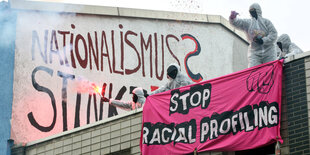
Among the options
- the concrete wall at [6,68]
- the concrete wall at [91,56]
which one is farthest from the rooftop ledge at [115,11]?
the concrete wall at [6,68]

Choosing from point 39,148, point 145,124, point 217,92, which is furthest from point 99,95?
point 217,92

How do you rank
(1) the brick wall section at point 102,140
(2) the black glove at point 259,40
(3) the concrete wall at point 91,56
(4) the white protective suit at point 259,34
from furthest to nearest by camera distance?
(3) the concrete wall at point 91,56 → (1) the brick wall section at point 102,140 → (4) the white protective suit at point 259,34 → (2) the black glove at point 259,40

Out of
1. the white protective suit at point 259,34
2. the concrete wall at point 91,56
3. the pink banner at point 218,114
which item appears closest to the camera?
the pink banner at point 218,114

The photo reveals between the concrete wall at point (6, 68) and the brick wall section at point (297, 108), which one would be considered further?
the concrete wall at point (6, 68)

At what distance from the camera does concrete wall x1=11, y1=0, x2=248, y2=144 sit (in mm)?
20641

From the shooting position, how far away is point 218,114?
1403 cm

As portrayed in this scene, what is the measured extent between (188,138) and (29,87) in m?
7.42

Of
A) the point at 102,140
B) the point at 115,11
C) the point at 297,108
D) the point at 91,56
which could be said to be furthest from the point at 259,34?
the point at 115,11

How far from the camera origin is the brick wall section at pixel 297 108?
12.7m

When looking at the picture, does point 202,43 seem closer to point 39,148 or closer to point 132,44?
point 132,44

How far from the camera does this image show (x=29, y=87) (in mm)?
20469

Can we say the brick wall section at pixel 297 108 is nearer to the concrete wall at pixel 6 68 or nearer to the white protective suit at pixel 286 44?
the white protective suit at pixel 286 44

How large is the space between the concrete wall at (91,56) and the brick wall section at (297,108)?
9.06m

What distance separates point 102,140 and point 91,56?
241 inches
